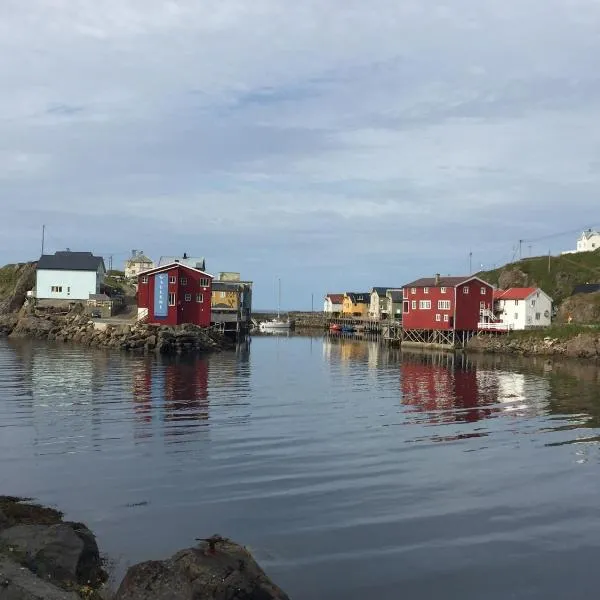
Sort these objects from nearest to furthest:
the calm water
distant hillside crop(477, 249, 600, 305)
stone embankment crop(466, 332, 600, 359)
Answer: the calm water
stone embankment crop(466, 332, 600, 359)
distant hillside crop(477, 249, 600, 305)

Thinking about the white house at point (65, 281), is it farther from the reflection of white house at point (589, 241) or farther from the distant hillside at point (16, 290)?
the reflection of white house at point (589, 241)

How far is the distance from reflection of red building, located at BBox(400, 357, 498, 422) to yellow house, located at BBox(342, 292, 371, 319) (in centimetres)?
8437

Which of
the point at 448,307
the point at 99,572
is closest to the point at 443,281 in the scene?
the point at 448,307

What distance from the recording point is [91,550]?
12109 millimetres

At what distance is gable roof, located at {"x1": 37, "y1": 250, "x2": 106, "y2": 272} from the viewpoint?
93312 mm

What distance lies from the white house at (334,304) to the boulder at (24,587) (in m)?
143

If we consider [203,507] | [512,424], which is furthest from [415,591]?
[512,424]

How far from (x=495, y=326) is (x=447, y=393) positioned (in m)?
47.9

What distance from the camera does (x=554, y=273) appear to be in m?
125

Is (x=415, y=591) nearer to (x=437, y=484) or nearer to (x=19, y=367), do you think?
(x=437, y=484)

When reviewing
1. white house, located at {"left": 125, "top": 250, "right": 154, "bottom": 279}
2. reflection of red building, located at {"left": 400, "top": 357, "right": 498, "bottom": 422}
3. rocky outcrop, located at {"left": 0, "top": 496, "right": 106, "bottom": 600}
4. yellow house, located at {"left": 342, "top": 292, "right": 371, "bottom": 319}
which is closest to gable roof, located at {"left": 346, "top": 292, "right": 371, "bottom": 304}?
yellow house, located at {"left": 342, "top": 292, "right": 371, "bottom": 319}

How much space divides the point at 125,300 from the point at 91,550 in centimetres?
8616

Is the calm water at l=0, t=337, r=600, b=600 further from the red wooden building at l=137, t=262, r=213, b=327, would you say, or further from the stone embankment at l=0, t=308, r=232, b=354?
the red wooden building at l=137, t=262, r=213, b=327

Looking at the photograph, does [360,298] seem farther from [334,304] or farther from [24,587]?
[24,587]
